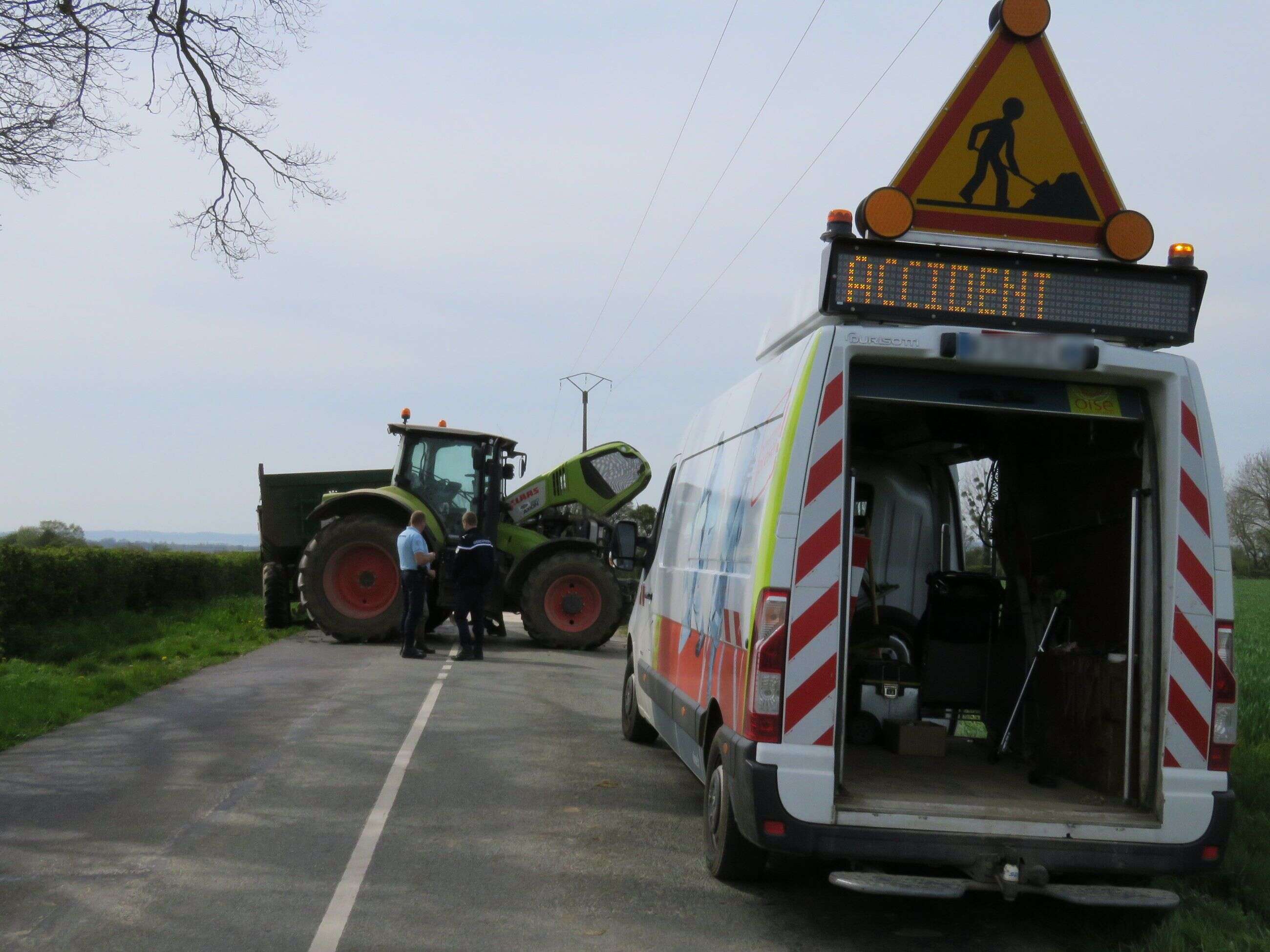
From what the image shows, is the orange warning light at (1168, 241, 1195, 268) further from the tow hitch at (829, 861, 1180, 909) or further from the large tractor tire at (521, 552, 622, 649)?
the large tractor tire at (521, 552, 622, 649)

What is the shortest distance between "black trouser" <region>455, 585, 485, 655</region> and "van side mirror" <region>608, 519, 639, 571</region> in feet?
20.6

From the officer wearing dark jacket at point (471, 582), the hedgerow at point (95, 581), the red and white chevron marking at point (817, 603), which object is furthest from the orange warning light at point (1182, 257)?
the hedgerow at point (95, 581)

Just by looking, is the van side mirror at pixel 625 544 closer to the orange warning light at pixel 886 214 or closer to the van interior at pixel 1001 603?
the van interior at pixel 1001 603

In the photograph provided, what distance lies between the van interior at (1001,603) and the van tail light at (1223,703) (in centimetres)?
22

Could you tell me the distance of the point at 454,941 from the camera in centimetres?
498

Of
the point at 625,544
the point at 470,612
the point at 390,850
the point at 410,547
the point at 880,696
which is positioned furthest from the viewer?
the point at 470,612

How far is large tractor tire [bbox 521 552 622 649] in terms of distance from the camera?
1720cm

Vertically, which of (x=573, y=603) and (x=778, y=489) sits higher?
(x=778, y=489)

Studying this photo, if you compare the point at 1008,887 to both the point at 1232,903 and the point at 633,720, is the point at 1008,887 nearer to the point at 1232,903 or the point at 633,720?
the point at 1232,903

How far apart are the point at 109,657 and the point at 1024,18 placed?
1284 centimetres

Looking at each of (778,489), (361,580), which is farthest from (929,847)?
(361,580)

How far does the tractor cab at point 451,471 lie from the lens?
17578 millimetres

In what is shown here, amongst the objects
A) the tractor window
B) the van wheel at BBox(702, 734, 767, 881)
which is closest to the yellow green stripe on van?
the van wheel at BBox(702, 734, 767, 881)

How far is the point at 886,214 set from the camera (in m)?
5.74
